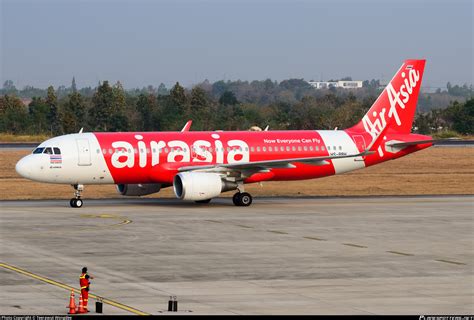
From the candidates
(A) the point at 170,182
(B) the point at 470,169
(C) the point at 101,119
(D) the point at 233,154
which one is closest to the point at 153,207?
(A) the point at 170,182

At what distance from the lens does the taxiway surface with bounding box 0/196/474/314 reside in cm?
2441

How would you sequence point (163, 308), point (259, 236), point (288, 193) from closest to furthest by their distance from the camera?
point (163, 308), point (259, 236), point (288, 193)

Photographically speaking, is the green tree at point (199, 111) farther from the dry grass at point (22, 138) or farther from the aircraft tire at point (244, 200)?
the aircraft tire at point (244, 200)

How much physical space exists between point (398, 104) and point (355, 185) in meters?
8.03

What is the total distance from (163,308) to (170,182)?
2657 cm

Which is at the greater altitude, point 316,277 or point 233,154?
point 233,154

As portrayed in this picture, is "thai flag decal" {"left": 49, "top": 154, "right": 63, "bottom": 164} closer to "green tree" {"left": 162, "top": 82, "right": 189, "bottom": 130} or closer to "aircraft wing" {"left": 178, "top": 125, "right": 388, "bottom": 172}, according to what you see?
"aircraft wing" {"left": 178, "top": 125, "right": 388, "bottom": 172}

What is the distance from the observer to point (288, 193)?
57.8 metres

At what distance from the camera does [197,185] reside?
47.2 meters

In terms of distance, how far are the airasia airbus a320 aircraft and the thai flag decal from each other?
0.16 ft

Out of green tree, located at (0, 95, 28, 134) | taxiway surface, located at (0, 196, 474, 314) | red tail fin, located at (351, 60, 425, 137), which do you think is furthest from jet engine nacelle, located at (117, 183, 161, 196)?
green tree, located at (0, 95, 28, 134)

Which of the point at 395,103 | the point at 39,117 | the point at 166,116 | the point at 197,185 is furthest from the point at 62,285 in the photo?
the point at 39,117

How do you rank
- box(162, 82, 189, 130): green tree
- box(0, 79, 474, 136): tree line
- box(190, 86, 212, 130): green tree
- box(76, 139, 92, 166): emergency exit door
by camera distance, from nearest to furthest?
box(76, 139, 92, 166): emergency exit door → box(190, 86, 212, 130): green tree → box(162, 82, 189, 130): green tree → box(0, 79, 474, 136): tree line

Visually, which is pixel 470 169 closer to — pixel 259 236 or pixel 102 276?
pixel 259 236
